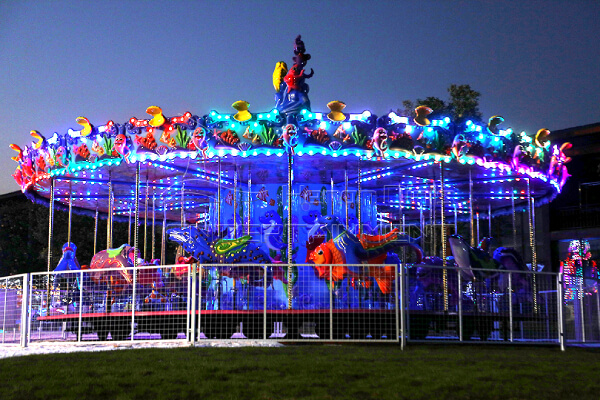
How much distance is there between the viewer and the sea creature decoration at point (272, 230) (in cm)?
1817

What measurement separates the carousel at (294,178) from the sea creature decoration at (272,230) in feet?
0.10

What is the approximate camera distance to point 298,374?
8.78 metres

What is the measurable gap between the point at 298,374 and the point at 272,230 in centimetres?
1009

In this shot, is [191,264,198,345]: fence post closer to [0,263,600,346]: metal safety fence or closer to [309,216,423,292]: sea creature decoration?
[0,263,600,346]: metal safety fence

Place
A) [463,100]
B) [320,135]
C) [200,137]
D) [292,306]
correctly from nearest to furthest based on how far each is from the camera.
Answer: [292,306] < [200,137] < [320,135] < [463,100]

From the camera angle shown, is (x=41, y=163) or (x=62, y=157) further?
(x=41, y=163)

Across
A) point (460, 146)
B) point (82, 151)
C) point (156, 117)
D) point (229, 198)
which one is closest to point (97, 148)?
point (82, 151)

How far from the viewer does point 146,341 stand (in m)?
11.9

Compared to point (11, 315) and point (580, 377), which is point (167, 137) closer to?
point (11, 315)

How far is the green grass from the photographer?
310 inches

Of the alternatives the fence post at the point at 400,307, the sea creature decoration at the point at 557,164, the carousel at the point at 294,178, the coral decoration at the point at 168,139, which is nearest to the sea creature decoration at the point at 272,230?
the carousel at the point at 294,178

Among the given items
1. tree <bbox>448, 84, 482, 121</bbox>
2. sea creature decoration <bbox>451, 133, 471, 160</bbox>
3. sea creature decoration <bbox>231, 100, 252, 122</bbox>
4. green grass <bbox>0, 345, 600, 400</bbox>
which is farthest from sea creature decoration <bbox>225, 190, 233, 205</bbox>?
tree <bbox>448, 84, 482, 121</bbox>

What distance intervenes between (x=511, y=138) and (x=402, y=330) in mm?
7233

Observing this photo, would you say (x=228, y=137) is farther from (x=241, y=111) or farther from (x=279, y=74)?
(x=279, y=74)
